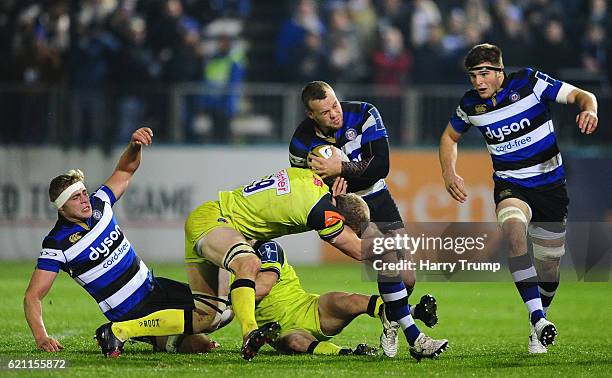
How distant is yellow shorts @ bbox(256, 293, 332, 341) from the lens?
9008 millimetres

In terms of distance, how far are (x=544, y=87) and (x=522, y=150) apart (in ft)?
1.74

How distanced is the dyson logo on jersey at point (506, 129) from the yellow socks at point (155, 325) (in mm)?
2851

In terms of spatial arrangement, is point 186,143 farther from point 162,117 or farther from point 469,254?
point 469,254

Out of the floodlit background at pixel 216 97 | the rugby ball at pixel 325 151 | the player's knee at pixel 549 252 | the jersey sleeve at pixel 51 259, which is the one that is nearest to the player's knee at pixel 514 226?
the player's knee at pixel 549 252

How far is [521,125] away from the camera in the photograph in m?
9.65

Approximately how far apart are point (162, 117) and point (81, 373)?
9937 millimetres

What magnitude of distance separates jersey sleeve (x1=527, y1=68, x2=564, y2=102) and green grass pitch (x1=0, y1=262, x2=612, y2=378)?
198cm

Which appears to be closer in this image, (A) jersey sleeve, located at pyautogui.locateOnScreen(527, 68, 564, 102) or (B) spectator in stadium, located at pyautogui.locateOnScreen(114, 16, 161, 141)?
(A) jersey sleeve, located at pyautogui.locateOnScreen(527, 68, 564, 102)

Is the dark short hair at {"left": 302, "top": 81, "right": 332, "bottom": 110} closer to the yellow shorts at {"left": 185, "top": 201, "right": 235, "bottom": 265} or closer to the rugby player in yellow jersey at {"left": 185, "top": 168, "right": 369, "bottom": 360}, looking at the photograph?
the rugby player in yellow jersey at {"left": 185, "top": 168, "right": 369, "bottom": 360}

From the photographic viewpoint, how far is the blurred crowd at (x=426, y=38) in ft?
59.5

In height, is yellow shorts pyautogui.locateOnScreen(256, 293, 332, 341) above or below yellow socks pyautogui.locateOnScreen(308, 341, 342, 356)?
above

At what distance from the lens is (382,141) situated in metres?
9.63

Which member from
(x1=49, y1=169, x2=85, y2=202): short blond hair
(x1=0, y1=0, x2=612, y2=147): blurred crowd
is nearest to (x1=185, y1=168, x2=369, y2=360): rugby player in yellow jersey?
(x1=49, y1=169, x2=85, y2=202): short blond hair

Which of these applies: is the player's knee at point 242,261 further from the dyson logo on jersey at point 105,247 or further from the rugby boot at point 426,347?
the rugby boot at point 426,347
